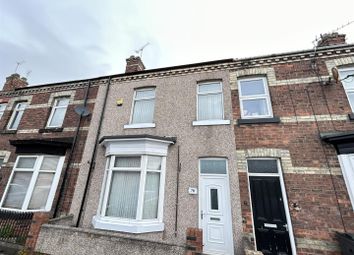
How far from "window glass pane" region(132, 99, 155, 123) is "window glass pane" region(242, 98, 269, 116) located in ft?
12.5

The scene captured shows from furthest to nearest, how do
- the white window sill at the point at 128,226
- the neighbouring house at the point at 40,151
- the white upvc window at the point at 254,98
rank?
the neighbouring house at the point at 40,151
the white upvc window at the point at 254,98
the white window sill at the point at 128,226

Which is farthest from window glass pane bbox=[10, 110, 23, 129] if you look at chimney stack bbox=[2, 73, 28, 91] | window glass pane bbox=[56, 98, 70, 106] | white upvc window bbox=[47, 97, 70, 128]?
window glass pane bbox=[56, 98, 70, 106]

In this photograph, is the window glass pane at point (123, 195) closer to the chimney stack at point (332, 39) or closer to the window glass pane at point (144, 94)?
the window glass pane at point (144, 94)

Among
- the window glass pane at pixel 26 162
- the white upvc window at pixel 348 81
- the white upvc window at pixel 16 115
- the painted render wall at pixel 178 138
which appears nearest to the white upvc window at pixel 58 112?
the window glass pane at pixel 26 162

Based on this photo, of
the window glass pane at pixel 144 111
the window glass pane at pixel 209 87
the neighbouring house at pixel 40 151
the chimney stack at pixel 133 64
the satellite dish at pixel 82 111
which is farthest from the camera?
the chimney stack at pixel 133 64

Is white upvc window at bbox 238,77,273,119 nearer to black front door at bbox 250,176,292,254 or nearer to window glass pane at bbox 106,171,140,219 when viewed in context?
black front door at bbox 250,176,292,254

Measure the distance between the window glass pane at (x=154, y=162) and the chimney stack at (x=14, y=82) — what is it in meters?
10.7

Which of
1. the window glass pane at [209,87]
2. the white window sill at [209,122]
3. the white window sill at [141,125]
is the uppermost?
the window glass pane at [209,87]

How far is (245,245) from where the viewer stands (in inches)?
193

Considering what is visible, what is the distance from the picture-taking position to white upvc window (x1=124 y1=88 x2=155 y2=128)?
7.60 meters

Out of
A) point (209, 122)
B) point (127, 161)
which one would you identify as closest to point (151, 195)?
point (127, 161)

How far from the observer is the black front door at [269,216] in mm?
4918

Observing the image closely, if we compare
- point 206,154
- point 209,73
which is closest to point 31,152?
point 206,154

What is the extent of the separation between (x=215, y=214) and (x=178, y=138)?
2842 mm
